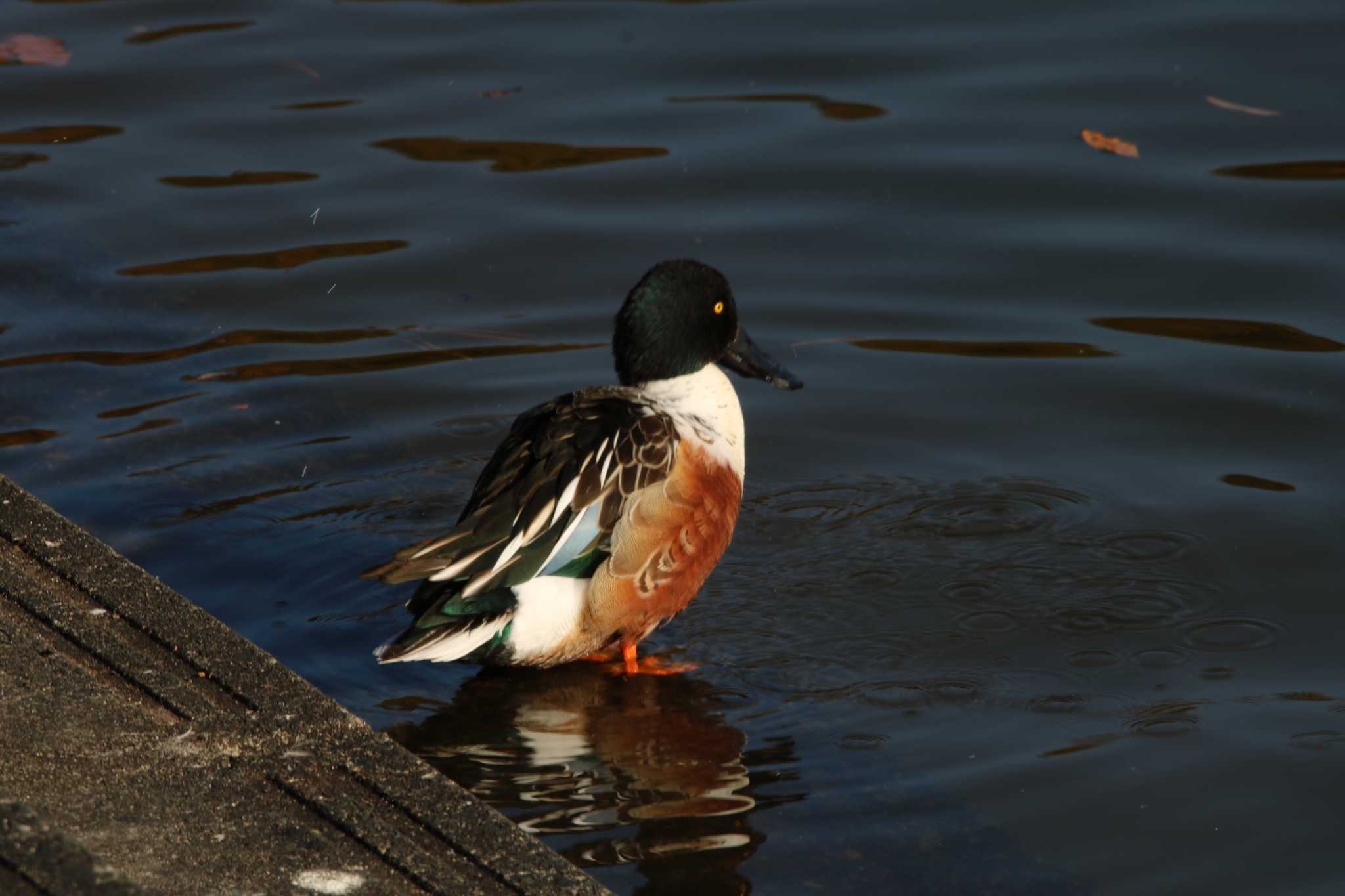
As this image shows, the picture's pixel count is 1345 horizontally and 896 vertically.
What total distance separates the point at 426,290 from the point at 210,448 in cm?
138

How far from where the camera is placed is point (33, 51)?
9.63 metres

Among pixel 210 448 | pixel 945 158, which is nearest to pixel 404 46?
pixel 945 158

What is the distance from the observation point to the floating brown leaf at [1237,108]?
827cm

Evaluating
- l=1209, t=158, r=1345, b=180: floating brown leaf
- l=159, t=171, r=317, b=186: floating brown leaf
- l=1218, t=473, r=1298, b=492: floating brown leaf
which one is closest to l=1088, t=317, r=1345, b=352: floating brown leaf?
l=1218, t=473, r=1298, b=492: floating brown leaf

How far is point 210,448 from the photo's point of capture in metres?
6.43

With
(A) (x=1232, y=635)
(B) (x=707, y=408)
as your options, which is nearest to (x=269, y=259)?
(B) (x=707, y=408)

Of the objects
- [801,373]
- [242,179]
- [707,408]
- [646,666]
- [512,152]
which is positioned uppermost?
[512,152]

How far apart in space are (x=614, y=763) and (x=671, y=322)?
1411mm

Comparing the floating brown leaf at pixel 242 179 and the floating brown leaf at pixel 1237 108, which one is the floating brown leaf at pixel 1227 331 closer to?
the floating brown leaf at pixel 1237 108

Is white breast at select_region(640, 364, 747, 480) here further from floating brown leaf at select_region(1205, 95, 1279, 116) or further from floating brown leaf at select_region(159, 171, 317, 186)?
floating brown leaf at select_region(1205, 95, 1279, 116)

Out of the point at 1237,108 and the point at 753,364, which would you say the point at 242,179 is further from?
the point at 1237,108

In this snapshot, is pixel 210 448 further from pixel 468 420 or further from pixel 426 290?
pixel 426 290

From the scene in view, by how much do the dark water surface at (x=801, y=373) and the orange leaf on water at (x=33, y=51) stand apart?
0.35 ft

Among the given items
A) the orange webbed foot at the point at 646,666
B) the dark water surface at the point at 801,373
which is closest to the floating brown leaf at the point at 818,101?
the dark water surface at the point at 801,373
